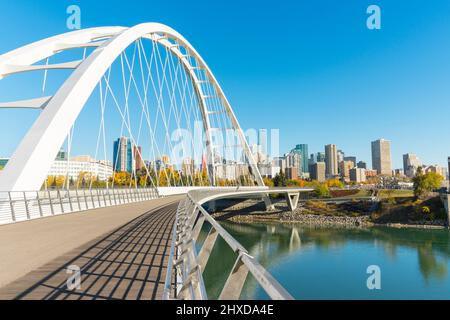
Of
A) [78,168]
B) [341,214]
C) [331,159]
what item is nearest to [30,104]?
[78,168]

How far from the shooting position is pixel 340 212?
56.8 metres

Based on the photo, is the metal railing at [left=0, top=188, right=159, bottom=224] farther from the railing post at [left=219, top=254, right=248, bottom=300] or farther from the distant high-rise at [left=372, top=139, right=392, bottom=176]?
the distant high-rise at [left=372, top=139, right=392, bottom=176]

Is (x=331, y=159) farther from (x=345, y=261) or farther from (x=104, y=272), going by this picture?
(x=104, y=272)

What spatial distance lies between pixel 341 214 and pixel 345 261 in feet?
105

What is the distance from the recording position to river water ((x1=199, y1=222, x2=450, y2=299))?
18.2m

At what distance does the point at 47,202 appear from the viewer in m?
14.1

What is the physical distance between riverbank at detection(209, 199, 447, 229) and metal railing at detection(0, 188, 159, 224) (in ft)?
117

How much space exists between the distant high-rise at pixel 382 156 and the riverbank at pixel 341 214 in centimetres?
13978

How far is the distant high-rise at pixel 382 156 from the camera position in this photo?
184750 millimetres

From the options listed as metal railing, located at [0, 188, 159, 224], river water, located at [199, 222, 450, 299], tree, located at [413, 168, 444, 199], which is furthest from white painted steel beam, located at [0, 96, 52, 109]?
tree, located at [413, 168, 444, 199]
